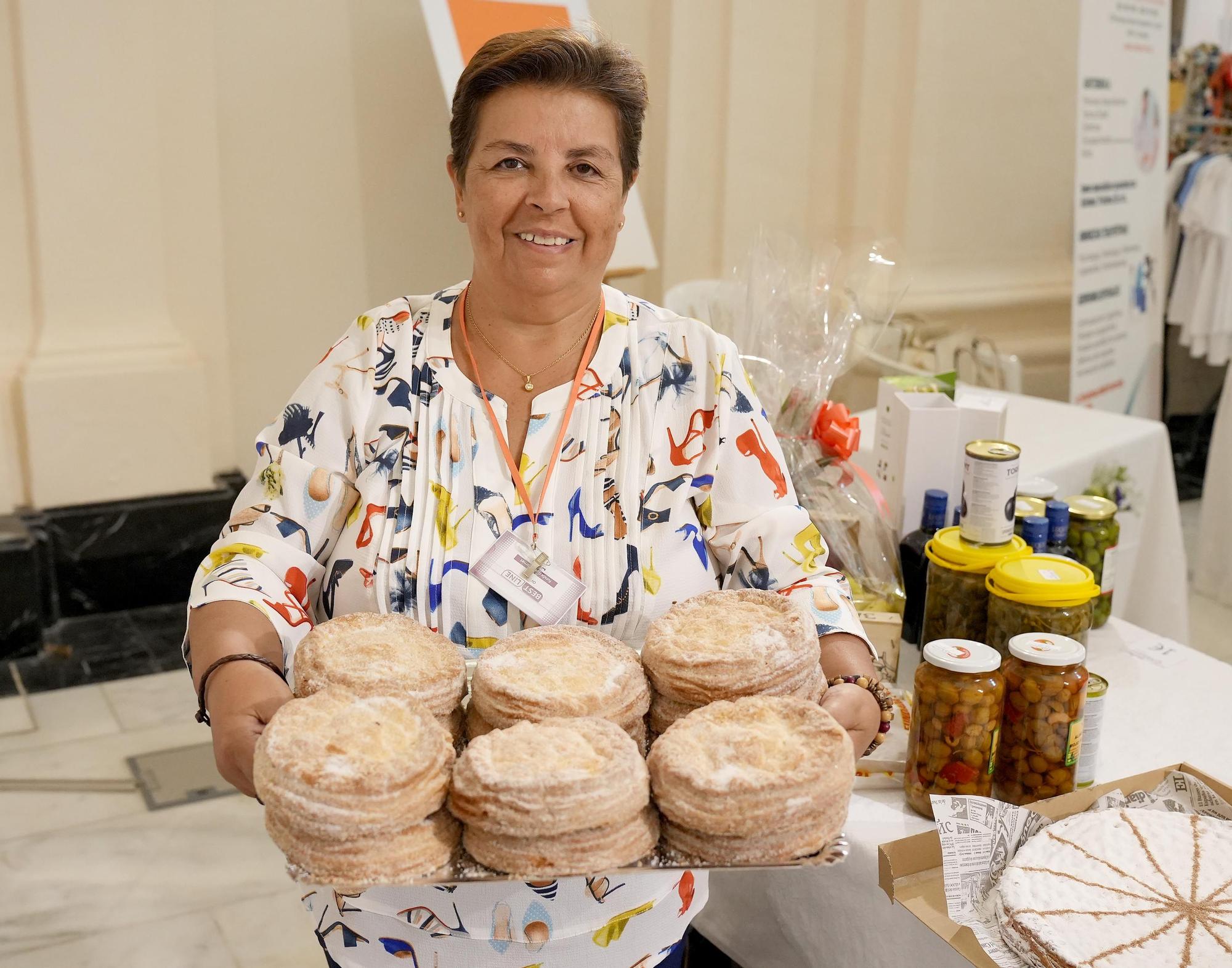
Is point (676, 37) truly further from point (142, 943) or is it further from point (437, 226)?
point (142, 943)

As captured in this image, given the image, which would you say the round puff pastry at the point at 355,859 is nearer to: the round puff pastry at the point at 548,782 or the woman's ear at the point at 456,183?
the round puff pastry at the point at 548,782

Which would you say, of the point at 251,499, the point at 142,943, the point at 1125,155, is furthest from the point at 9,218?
the point at 1125,155

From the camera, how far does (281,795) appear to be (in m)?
1.10

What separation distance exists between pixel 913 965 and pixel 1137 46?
516 cm

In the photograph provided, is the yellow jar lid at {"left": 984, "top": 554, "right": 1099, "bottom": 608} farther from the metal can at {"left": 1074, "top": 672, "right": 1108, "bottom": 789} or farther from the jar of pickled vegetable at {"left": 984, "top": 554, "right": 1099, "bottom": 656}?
the metal can at {"left": 1074, "top": 672, "right": 1108, "bottom": 789}

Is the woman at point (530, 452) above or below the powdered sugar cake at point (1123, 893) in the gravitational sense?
above

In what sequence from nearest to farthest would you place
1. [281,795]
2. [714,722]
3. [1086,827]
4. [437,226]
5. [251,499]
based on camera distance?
[281,795]
[714,722]
[1086,827]
[251,499]
[437,226]

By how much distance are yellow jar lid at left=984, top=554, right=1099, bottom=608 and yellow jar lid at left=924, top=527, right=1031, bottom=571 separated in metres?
0.06

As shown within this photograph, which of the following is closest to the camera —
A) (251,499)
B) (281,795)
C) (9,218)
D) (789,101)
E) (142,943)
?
(281,795)

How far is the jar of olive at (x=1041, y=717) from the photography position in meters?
1.51

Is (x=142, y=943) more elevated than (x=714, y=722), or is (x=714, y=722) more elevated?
(x=714, y=722)

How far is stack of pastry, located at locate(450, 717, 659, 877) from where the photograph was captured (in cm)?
109

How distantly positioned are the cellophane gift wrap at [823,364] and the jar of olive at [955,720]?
40 centimetres

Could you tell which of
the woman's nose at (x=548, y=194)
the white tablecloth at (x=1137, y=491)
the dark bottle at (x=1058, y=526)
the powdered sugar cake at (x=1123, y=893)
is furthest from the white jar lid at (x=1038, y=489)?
the woman's nose at (x=548, y=194)
